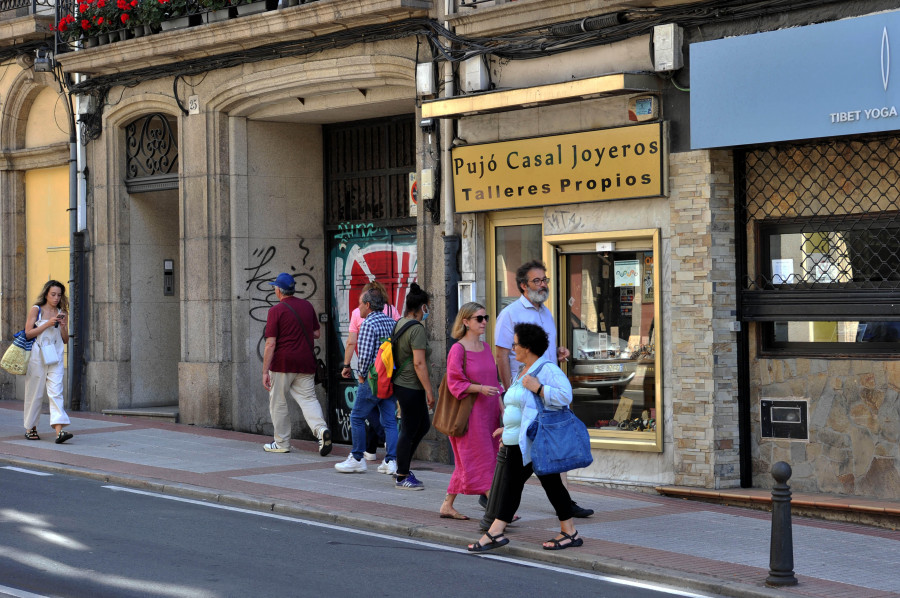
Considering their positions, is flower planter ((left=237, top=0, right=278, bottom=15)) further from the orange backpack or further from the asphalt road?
the asphalt road

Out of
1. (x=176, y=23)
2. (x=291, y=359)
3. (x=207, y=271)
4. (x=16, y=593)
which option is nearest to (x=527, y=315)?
(x=291, y=359)

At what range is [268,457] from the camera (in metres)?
13.7

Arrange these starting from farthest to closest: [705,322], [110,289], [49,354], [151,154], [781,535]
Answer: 1. [110,289]
2. [151,154]
3. [49,354]
4. [705,322]
5. [781,535]

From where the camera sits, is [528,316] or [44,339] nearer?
[528,316]

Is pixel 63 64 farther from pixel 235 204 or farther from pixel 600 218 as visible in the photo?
pixel 600 218

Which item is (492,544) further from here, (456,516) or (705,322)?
(705,322)

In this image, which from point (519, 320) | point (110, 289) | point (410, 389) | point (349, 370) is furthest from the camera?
point (110, 289)

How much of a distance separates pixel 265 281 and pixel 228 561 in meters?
8.68

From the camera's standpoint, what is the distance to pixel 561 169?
1241cm

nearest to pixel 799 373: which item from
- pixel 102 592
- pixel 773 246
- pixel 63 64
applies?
pixel 773 246

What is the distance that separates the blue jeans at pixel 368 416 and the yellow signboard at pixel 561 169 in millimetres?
2368

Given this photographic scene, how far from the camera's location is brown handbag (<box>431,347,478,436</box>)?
9734mm

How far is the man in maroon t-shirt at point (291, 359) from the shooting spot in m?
13.9

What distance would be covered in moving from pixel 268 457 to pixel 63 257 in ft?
25.2
